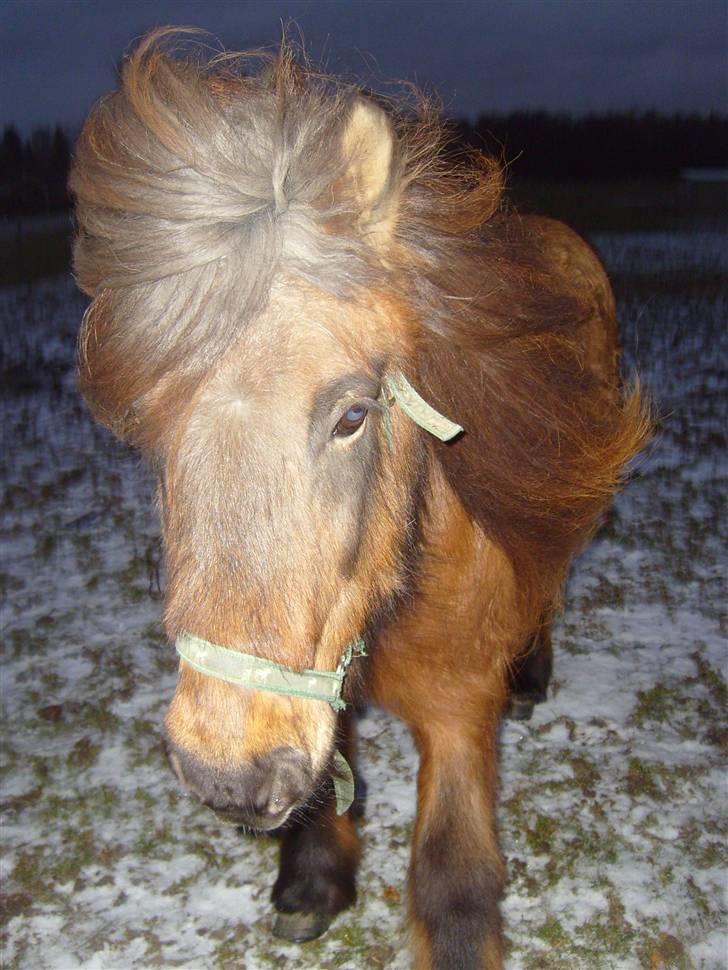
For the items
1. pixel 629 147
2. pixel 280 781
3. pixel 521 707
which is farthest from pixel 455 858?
pixel 629 147

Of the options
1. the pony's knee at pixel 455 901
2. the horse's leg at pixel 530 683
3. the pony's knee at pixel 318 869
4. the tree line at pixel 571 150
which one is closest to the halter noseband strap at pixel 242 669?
the pony's knee at pixel 455 901

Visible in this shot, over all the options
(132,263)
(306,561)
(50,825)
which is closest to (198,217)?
(132,263)

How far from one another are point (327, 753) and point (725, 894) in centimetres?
221

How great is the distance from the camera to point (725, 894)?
3.00m

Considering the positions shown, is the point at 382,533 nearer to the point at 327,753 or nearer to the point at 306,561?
the point at 306,561

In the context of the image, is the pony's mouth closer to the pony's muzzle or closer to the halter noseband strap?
the pony's muzzle

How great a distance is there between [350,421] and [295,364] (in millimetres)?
182

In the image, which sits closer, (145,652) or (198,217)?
(198,217)

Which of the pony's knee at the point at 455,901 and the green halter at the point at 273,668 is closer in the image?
the green halter at the point at 273,668

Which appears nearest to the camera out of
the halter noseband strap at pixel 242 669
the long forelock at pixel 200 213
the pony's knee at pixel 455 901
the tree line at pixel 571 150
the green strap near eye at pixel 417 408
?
the halter noseband strap at pixel 242 669

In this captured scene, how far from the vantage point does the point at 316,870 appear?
9.92ft

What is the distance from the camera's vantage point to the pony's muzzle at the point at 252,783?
1514 mm

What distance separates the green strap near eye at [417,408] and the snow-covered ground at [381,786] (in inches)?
84.5

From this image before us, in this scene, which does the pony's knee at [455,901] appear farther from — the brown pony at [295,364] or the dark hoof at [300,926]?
the brown pony at [295,364]
